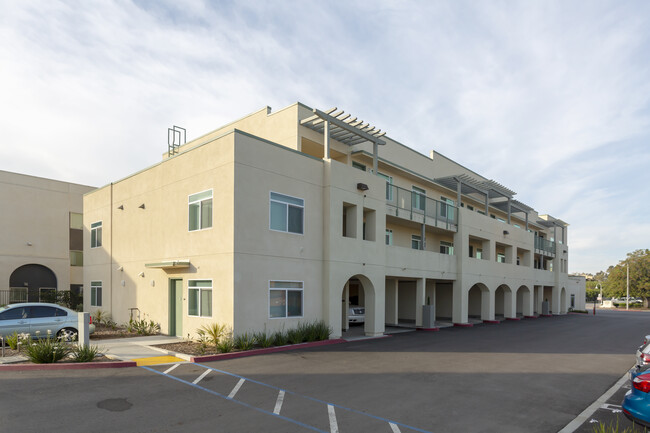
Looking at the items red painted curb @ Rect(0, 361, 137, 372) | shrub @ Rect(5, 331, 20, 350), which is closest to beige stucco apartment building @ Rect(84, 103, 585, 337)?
red painted curb @ Rect(0, 361, 137, 372)

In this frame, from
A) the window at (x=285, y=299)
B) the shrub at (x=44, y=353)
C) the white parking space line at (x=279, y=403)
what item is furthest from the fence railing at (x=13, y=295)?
the white parking space line at (x=279, y=403)

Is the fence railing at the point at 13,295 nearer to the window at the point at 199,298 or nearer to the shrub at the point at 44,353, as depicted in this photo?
the window at the point at 199,298

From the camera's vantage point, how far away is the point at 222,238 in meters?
15.2

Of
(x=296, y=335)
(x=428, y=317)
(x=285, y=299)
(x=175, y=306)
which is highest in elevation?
(x=285, y=299)

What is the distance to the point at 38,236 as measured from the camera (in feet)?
97.8

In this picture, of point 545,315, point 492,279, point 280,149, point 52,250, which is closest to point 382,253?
point 280,149

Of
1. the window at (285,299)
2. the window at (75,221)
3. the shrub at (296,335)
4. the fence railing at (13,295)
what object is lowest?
the fence railing at (13,295)

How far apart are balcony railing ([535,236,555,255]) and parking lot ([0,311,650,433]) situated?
27.4m

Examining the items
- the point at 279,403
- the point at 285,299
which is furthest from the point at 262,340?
the point at 279,403

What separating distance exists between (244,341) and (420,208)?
14.3m

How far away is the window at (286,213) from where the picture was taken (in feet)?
53.5

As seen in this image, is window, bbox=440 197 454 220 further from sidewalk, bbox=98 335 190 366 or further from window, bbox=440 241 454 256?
sidewalk, bbox=98 335 190 366

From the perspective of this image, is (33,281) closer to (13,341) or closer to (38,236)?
(38,236)

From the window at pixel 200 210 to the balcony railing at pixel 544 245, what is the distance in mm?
34450
